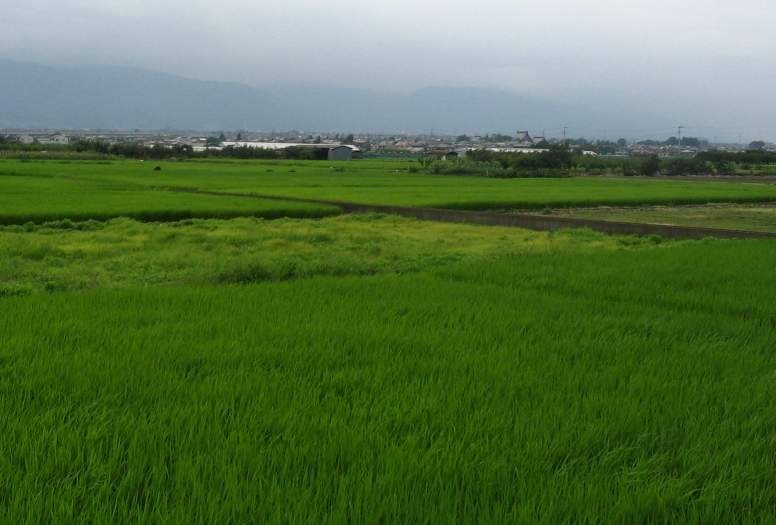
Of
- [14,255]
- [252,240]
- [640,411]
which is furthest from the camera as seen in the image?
[252,240]

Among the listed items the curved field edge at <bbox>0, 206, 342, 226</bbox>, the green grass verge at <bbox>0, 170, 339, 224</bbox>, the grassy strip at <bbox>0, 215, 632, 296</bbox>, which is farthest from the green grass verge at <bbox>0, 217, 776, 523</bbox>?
the green grass verge at <bbox>0, 170, 339, 224</bbox>

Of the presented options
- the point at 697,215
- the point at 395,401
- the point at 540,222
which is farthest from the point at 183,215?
the point at 395,401

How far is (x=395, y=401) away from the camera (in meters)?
3.97

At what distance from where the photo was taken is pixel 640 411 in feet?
12.9

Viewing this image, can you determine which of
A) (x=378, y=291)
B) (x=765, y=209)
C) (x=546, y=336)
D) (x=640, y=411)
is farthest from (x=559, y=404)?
(x=765, y=209)

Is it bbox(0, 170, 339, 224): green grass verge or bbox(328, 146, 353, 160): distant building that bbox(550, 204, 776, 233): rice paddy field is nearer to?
bbox(0, 170, 339, 224): green grass verge

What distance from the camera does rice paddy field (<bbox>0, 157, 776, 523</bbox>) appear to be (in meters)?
2.82

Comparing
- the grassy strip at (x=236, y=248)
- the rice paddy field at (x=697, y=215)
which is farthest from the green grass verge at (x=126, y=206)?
the rice paddy field at (x=697, y=215)

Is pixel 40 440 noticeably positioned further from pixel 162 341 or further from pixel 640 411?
pixel 640 411

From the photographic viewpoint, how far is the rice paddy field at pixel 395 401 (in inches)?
111

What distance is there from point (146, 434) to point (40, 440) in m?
0.41

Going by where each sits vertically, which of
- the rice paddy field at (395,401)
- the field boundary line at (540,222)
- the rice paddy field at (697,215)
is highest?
the rice paddy field at (395,401)

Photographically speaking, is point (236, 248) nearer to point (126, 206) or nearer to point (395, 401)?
point (126, 206)

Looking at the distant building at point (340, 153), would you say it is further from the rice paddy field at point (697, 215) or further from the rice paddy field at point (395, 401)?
the rice paddy field at point (395, 401)
